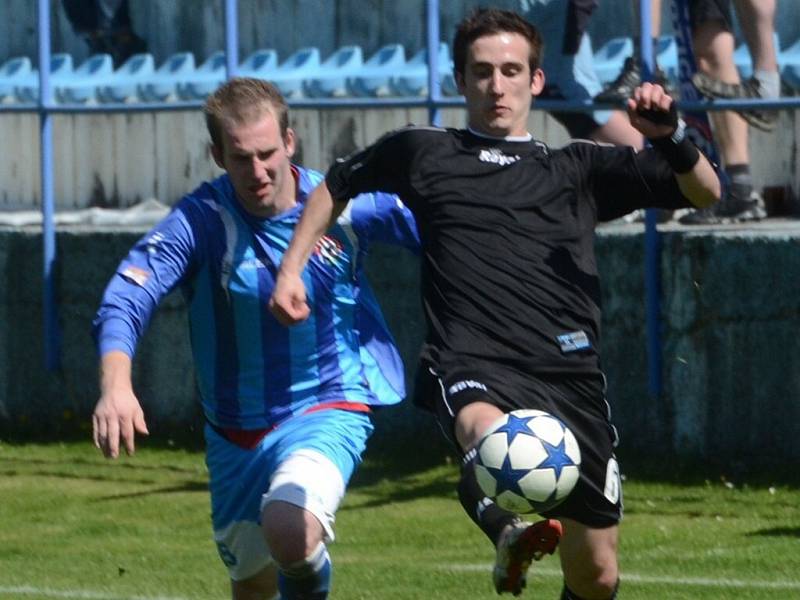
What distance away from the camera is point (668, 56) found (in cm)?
1208

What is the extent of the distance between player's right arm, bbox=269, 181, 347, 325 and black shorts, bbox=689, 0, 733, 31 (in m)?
4.37

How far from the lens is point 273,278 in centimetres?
615

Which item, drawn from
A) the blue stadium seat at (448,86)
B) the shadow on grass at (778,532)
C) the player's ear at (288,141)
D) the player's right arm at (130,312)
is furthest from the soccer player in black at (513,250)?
the blue stadium seat at (448,86)

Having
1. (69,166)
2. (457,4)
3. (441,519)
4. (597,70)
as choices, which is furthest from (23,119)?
(441,519)

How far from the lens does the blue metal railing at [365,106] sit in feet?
31.4

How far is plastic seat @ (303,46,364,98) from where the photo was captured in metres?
13.6

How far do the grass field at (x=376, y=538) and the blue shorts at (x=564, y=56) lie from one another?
1888mm

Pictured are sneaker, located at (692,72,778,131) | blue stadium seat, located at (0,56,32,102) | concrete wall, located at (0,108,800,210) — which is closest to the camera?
sneaker, located at (692,72,778,131)

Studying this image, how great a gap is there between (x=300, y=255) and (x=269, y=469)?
0.67 m

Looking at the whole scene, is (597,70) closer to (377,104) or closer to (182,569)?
(377,104)

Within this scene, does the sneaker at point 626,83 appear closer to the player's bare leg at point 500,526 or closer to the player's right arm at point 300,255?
the player's right arm at point 300,255

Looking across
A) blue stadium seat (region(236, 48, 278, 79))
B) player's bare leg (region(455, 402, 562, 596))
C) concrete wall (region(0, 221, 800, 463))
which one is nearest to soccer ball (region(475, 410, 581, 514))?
player's bare leg (region(455, 402, 562, 596))

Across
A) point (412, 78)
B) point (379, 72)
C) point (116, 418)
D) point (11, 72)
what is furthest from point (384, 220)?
point (11, 72)

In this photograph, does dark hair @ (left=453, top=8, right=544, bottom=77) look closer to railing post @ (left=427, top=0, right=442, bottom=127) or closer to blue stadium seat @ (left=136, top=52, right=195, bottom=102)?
railing post @ (left=427, top=0, right=442, bottom=127)
